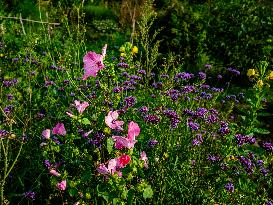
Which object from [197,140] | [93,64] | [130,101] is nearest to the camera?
[93,64]

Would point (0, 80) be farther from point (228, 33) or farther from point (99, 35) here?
point (99, 35)

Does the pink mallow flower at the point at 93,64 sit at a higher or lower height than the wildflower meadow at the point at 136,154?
higher

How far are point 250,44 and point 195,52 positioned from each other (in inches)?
29.0

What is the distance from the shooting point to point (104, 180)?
2.05 m

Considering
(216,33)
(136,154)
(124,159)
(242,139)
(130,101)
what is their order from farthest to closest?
(216,33) < (130,101) < (242,139) < (136,154) < (124,159)

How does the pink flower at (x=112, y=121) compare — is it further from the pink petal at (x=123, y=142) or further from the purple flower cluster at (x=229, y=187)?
the purple flower cluster at (x=229, y=187)

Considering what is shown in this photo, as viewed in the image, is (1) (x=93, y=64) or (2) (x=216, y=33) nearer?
(1) (x=93, y=64)

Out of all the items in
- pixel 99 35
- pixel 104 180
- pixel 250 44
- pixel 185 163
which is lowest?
pixel 99 35

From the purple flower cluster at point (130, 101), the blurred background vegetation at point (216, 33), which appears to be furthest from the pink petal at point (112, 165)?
the blurred background vegetation at point (216, 33)

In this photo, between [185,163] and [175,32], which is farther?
[175,32]

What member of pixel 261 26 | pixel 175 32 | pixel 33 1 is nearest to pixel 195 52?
pixel 175 32

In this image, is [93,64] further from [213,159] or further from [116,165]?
[213,159]

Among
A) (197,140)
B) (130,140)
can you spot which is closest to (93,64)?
(130,140)

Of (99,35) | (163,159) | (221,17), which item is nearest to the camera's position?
(163,159)
